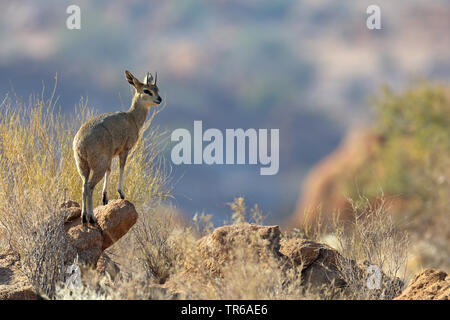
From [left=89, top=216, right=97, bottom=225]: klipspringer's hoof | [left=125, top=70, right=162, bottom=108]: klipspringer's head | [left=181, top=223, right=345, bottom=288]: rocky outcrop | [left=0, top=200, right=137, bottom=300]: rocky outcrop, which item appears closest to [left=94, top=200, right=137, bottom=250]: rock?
[left=0, top=200, right=137, bottom=300]: rocky outcrop

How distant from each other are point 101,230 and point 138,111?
6.02 ft

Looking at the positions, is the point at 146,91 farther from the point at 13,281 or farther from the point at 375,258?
the point at 375,258

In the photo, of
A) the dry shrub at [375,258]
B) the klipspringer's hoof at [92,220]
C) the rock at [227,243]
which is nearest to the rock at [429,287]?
the dry shrub at [375,258]

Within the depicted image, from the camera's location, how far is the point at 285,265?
30.7 ft

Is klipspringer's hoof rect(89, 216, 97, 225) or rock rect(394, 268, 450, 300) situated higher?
klipspringer's hoof rect(89, 216, 97, 225)

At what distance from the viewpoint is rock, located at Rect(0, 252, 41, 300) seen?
8719 mm

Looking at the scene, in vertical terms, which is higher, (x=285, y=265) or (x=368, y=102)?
(x=368, y=102)

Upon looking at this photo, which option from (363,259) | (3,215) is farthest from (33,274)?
(363,259)

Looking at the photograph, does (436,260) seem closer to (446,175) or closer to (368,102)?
(446,175)

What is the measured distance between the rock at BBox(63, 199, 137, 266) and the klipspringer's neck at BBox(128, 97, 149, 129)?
1219 millimetres

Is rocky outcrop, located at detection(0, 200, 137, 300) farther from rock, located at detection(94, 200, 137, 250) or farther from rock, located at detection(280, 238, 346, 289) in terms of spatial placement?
rock, located at detection(280, 238, 346, 289)

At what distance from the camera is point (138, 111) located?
9.84 meters

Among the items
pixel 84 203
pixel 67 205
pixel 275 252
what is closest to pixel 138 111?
pixel 84 203
